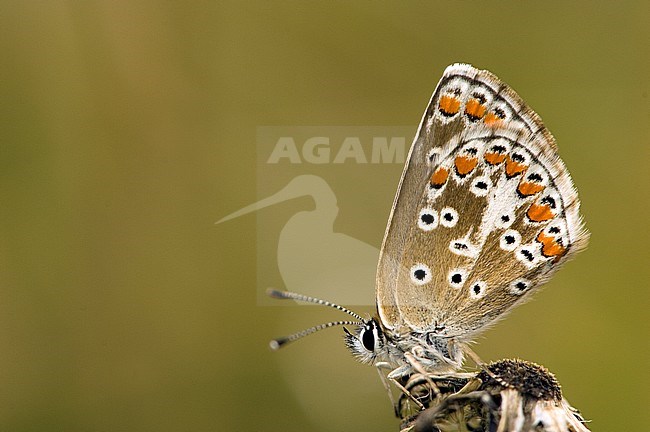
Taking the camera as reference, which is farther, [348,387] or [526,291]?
[348,387]

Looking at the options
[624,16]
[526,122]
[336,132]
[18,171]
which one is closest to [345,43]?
[336,132]

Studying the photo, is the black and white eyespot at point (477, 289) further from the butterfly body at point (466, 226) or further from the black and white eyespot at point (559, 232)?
the black and white eyespot at point (559, 232)

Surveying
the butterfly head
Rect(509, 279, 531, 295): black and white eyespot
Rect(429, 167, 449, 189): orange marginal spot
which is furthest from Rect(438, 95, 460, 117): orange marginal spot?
the butterfly head

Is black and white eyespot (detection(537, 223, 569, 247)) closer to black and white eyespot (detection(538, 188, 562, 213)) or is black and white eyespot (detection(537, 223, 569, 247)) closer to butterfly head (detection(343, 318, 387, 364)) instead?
black and white eyespot (detection(538, 188, 562, 213))

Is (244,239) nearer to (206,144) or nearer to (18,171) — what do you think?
(206,144)

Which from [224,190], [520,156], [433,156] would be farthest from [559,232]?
[224,190]

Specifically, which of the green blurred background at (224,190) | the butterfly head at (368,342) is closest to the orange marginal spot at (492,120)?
the butterfly head at (368,342)
